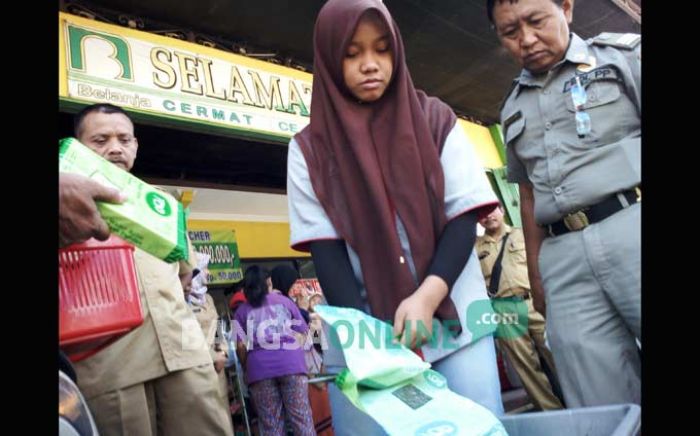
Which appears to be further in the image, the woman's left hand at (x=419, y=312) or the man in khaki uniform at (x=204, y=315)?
the man in khaki uniform at (x=204, y=315)

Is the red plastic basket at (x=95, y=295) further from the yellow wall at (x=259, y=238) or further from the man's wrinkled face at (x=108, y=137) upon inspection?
the yellow wall at (x=259, y=238)

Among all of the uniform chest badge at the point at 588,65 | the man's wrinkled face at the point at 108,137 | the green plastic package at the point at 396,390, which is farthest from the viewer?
the man's wrinkled face at the point at 108,137

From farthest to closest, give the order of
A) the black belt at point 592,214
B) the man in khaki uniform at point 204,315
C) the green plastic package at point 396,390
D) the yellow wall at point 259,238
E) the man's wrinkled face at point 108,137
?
the yellow wall at point 259,238 < the man in khaki uniform at point 204,315 < the man's wrinkled face at point 108,137 < the black belt at point 592,214 < the green plastic package at point 396,390

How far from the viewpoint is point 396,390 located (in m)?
0.94

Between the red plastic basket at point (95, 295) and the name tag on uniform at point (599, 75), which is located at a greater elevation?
the name tag on uniform at point (599, 75)

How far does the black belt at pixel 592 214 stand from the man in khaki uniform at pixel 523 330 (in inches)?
80.4

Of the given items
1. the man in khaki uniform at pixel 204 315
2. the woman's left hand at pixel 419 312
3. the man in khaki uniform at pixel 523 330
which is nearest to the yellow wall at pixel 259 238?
the man in khaki uniform at pixel 204 315

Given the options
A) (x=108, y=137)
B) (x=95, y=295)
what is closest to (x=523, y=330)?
(x=108, y=137)

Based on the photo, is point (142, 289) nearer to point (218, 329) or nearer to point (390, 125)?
point (390, 125)

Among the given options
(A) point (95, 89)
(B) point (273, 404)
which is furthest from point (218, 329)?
(A) point (95, 89)

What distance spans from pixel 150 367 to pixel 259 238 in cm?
628

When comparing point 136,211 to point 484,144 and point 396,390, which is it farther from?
point 484,144

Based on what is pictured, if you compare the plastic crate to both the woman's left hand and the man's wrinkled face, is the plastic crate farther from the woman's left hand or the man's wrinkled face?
the man's wrinkled face

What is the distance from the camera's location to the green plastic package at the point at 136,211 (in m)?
0.97
